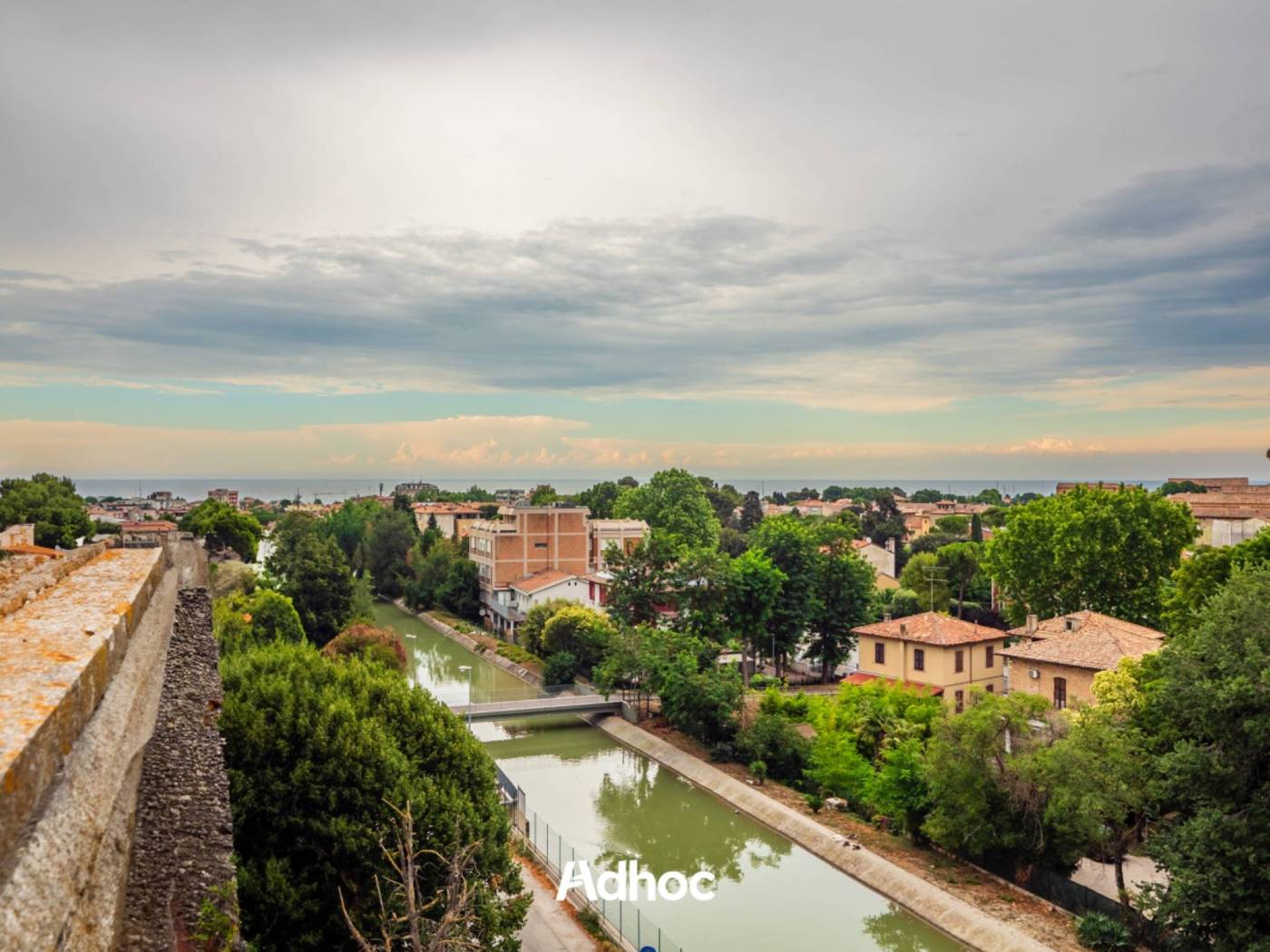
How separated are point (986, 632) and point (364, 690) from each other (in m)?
22.8

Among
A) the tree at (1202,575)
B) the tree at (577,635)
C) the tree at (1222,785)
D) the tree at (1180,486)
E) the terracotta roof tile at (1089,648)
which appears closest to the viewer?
the tree at (1222,785)

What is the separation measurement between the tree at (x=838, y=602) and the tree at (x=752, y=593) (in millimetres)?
2396

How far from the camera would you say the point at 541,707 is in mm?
29562

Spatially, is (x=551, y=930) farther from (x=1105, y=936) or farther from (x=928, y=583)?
(x=928, y=583)

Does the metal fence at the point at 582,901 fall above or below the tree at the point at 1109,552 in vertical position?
below

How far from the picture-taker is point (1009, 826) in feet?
55.2

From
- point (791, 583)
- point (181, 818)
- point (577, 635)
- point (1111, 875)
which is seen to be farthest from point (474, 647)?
point (181, 818)

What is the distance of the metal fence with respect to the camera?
15211 millimetres

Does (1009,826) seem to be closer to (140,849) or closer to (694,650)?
(694,650)

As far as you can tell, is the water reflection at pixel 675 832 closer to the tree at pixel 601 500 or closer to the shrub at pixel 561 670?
the shrub at pixel 561 670

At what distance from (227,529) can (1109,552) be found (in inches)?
1940

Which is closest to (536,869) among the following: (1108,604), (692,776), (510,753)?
(692,776)

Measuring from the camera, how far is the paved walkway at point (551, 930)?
14.9 metres

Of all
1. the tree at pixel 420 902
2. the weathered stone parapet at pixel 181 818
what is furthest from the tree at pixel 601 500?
the weathered stone parapet at pixel 181 818
